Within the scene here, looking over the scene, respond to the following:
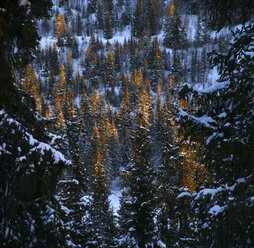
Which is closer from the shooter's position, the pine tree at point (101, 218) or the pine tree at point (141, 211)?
the pine tree at point (141, 211)

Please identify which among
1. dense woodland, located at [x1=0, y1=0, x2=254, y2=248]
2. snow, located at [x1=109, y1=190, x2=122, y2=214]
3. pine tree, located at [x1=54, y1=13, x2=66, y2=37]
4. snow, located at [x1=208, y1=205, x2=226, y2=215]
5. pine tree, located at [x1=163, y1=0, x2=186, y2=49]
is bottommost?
snow, located at [x1=208, y1=205, x2=226, y2=215]

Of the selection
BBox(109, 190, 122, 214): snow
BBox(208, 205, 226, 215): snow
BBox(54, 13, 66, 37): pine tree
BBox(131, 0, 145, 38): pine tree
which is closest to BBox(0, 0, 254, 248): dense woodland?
BBox(208, 205, 226, 215): snow

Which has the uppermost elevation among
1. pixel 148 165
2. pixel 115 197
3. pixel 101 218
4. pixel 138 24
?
pixel 138 24

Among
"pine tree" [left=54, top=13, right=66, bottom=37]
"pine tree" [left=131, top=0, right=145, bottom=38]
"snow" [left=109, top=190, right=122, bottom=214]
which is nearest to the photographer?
"snow" [left=109, top=190, right=122, bottom=214]

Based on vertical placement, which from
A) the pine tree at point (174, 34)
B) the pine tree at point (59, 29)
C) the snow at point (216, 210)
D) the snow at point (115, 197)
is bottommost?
the snow at point (216, 210)

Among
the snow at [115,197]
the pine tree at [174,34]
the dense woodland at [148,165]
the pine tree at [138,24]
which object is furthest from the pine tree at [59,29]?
the dense woodland at [148,165]

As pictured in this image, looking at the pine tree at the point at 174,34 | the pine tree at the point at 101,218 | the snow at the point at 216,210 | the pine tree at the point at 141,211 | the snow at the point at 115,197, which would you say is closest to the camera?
the snow at the point at 216,210

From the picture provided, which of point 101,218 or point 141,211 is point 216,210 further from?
point 101,218

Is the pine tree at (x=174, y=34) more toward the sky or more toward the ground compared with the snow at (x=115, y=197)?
more toward the sky

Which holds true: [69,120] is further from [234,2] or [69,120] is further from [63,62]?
[63,62]

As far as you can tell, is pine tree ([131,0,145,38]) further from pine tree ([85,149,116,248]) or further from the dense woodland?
pine tree ([85,149,116,248])

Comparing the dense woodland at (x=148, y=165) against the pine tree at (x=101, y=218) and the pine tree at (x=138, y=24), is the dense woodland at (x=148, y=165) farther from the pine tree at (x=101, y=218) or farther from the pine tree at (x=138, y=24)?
the pine tree at (x=138, y=24)

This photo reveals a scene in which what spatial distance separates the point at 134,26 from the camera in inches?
5359

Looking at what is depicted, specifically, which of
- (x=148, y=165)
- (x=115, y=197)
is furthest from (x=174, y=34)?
(x=148, y=165)
